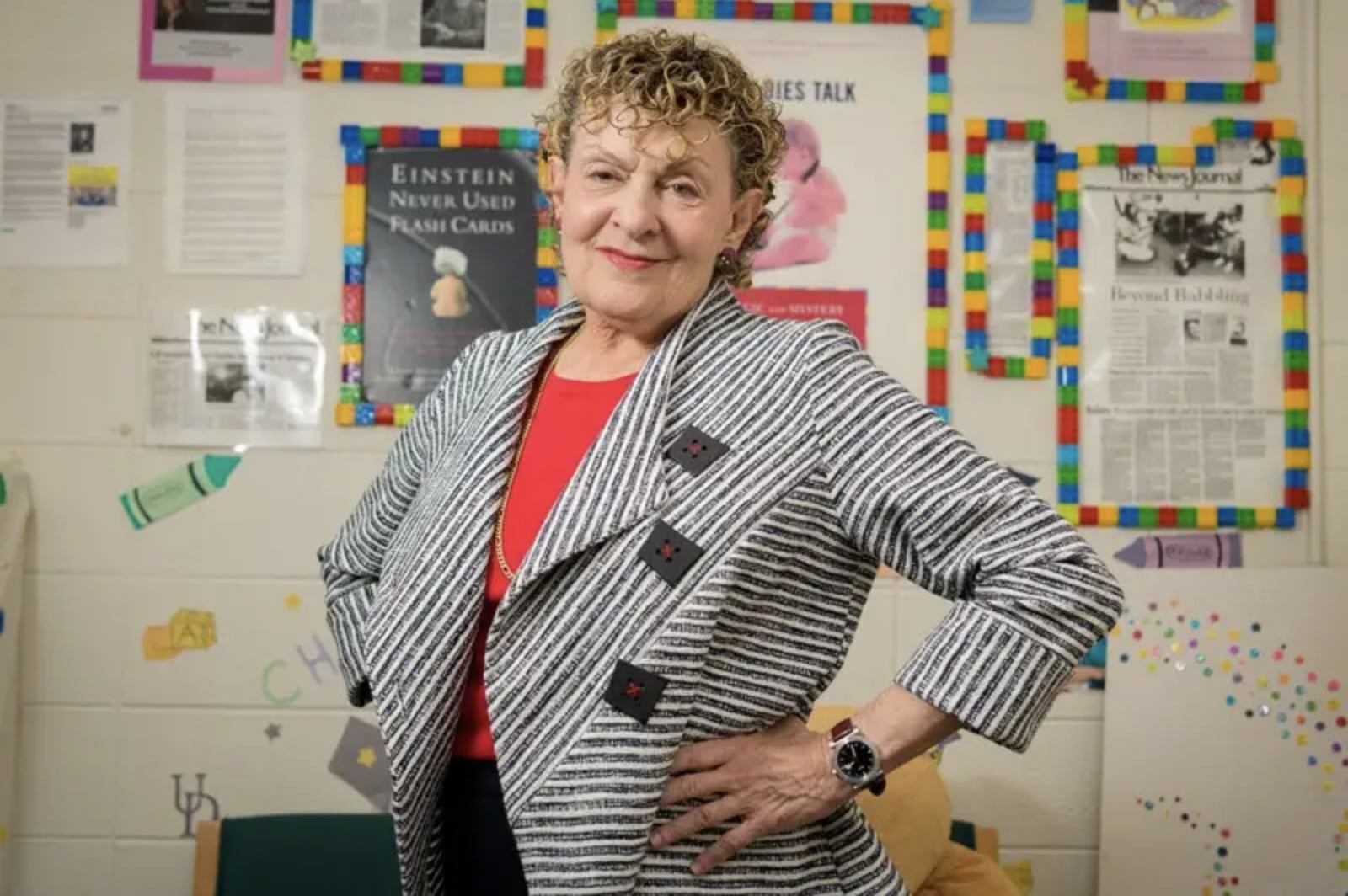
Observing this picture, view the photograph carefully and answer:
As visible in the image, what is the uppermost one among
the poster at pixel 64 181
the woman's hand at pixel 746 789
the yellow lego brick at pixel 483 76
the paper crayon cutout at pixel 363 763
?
the yellow lego brick at pixel 483 76

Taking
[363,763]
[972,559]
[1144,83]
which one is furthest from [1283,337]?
[363,763]

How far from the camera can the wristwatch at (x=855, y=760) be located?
0.99 metres

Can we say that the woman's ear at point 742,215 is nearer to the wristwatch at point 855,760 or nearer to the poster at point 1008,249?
the wristwatch at point 855,760

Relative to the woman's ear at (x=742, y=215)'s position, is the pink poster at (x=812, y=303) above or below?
above

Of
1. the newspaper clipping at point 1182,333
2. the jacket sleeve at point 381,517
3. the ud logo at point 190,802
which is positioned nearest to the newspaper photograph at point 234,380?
the ud logo at point 190,802

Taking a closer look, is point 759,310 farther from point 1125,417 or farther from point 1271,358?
point 1271,358

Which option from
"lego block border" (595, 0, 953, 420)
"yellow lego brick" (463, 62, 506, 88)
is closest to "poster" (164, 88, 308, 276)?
"yellow lego brick" (463, 62, 506, 88)

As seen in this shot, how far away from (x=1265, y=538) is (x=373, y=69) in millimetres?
1978

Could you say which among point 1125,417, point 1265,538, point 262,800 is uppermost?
point 1125,417

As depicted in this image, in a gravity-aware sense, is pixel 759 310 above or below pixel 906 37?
below

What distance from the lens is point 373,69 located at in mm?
2344

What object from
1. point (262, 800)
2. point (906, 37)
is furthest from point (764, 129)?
point (262, 800)

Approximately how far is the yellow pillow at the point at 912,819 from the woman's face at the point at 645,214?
0.99 metres

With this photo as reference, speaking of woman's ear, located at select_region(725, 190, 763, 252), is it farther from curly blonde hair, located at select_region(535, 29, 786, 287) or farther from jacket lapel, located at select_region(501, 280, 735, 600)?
jacket lapel, located at select_region(501, 280, 735, 600)
